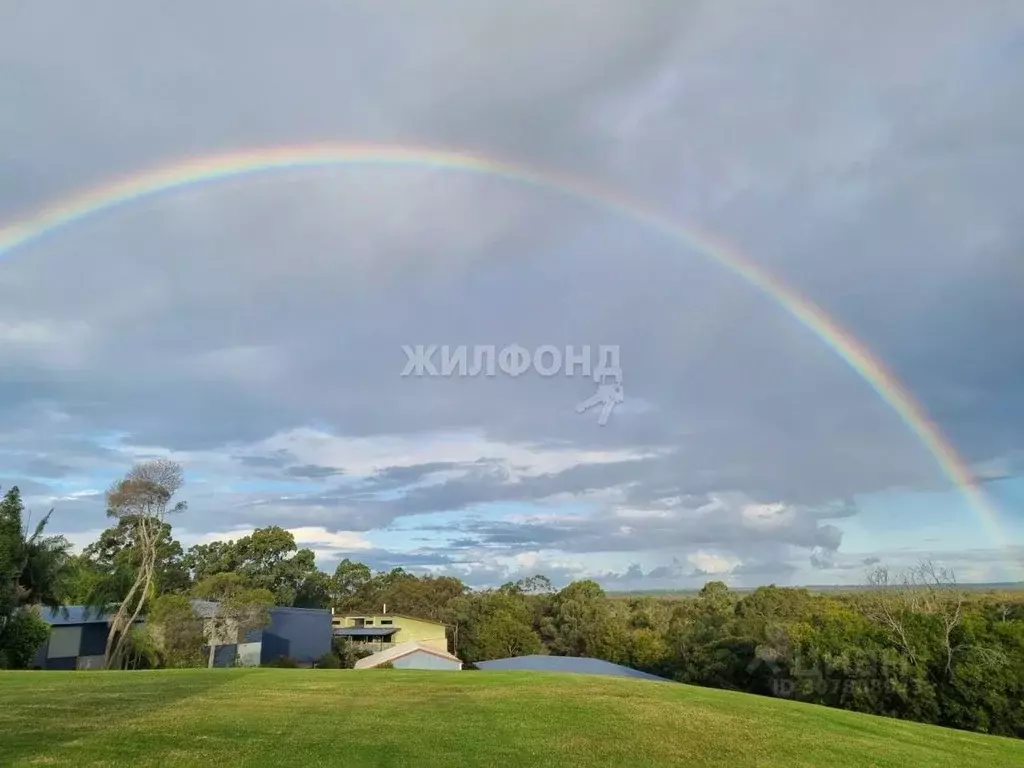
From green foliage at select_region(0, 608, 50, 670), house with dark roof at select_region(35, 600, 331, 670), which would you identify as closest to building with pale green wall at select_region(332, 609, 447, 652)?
house with dark roof at select_region(35, 600, 331, 670)

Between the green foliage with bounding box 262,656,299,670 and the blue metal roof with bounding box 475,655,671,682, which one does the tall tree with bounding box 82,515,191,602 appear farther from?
the blue metal roof with bounding box 475,655,671,682

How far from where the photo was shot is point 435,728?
1248cm

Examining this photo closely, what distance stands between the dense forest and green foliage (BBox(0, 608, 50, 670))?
81mm

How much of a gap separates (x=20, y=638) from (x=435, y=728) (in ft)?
93.4

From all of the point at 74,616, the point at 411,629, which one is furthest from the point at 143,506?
the point at 411,629

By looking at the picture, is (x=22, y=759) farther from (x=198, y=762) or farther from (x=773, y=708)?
(x=773, y=708)

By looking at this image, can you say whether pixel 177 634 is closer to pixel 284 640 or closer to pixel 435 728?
pixel 284 640

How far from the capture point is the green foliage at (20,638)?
31.6 metres

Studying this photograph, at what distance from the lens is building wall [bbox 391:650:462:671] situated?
144ft

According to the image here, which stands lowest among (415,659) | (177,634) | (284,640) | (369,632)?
(415,659)

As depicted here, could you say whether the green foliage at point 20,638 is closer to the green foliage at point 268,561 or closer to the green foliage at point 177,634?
the green foliage at point 177,634

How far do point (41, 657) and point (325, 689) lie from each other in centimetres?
3482

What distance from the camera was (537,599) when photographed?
89875 mm

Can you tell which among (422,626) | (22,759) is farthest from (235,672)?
(422,626)
